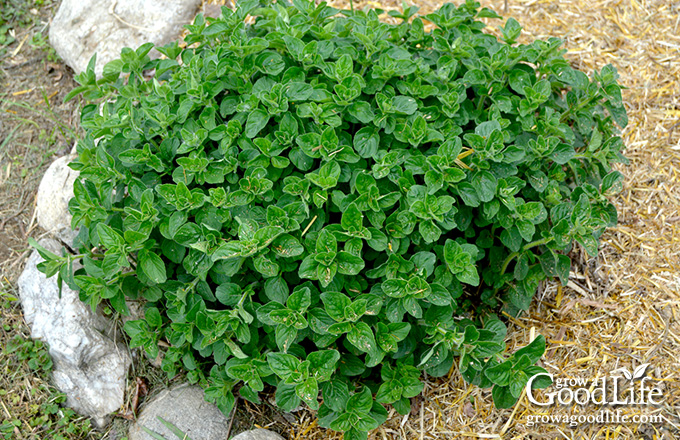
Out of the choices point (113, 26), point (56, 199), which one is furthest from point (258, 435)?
point (113, 26)

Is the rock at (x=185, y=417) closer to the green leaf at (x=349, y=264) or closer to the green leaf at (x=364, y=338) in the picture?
the green leaf at (x=364, y=338)

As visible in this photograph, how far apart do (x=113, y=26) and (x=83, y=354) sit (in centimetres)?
275

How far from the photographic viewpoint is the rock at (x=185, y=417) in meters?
3.11

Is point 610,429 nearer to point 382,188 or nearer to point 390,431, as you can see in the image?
point 390,431

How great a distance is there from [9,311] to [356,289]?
232cm

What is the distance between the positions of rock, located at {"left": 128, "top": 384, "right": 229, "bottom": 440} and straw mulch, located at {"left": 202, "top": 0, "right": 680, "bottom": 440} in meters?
0.47

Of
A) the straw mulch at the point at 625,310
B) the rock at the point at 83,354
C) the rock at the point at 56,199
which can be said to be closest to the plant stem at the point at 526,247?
the straw mulch at the point at 625,310

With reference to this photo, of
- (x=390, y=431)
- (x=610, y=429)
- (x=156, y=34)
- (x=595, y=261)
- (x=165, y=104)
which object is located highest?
(x=165, y=104)

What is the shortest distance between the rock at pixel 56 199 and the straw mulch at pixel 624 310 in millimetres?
2104

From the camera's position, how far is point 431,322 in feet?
9.14

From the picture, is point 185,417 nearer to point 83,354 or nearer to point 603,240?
point 83,354

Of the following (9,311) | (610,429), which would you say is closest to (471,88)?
(610,429)

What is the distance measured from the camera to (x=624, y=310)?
3.32 meters

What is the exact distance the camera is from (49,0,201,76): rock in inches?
181
